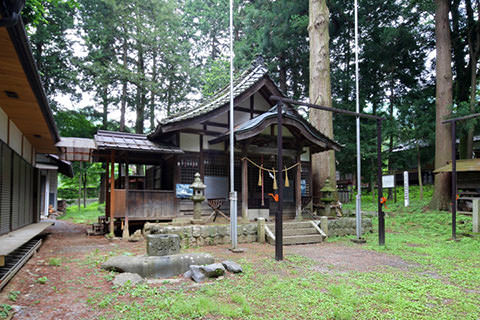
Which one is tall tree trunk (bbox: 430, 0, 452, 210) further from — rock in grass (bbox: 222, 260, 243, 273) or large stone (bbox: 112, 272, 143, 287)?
large stone (bbox: 112, 272, 143, 287)

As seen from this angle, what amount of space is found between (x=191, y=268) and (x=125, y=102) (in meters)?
20.9

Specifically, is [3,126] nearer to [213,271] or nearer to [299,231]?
[213,271]

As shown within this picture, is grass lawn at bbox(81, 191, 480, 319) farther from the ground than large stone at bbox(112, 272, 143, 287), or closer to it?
closer to it

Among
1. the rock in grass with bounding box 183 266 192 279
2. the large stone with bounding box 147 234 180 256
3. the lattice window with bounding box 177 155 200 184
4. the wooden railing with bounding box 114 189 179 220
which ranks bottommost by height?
the rock in grass with bounding box 183 266 192 279

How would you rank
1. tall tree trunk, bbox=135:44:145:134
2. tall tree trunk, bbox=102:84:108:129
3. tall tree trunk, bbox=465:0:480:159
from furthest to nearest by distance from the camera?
tall tree trunk, bbox=102:84:108:129 < tall tree trunk, bbox=135:44:145:134 < tall tree trunk, bbox=465:0:480:159

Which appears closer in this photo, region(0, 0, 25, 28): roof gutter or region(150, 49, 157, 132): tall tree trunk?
region(0, 0, 25, 28): roof gutter

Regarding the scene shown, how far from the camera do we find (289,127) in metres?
12.0

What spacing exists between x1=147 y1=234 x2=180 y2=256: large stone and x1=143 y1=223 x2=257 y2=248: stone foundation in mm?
2551

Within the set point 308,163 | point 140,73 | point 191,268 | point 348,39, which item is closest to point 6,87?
point 191,268

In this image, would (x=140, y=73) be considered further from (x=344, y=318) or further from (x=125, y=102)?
(x=344, y=318)

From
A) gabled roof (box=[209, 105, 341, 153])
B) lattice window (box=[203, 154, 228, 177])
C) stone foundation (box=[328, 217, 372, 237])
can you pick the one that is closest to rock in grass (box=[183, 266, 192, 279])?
gabled roof (box=[209, 105, 341, 153])

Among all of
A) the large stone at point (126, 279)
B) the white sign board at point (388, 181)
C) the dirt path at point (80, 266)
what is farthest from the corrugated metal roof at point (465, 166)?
the large stone at point (126, 279)

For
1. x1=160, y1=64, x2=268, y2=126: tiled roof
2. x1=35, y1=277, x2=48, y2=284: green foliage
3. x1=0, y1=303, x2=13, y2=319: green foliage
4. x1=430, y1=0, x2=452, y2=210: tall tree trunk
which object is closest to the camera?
x1=0, y1=303, x2=13, y2=319: green foliage

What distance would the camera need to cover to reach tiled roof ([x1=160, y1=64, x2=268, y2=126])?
39.7 feet
